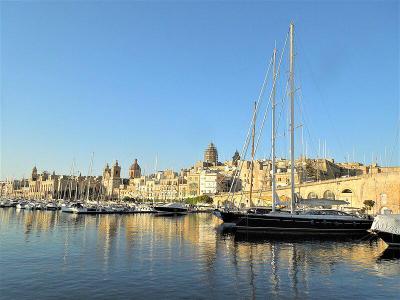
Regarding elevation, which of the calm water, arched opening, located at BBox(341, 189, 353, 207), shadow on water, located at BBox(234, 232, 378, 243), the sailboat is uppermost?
arched opening, located at BBox(341, 189, 353, 207)

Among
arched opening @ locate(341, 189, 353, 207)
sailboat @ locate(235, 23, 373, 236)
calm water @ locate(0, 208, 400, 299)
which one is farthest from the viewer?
arched opening @ locate(341, 189, 353, 207)

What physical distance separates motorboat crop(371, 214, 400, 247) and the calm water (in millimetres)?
1078

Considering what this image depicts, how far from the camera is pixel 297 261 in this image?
2559cm

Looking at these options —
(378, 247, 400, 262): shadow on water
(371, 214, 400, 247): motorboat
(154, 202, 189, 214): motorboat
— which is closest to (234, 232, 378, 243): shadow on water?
(371, 214, 400, 247): motorboat

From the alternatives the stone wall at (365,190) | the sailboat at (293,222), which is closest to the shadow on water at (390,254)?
the sailboat at (293,222)

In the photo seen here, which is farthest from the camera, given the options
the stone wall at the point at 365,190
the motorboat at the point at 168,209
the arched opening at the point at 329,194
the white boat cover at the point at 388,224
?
the motorboat at the point at 168,209

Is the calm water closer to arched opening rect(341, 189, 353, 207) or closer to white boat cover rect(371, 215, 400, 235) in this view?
white boat cover rect(371, 215, 400, 235)

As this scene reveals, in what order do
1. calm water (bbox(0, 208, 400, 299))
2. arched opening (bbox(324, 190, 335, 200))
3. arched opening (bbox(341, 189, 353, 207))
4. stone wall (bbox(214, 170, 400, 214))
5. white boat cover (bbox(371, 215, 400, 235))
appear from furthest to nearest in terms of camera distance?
arched opening (bbox(324, 190, 335, 200))
arched opening (bbox(341, 189, 353, 207))
stone wall (bbox(214, 170, 400, 214))
white boat cover (bbox(371, 215, 400, 235))
calm water (bbox(0, 208, 400, 299))

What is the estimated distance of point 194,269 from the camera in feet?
73.1

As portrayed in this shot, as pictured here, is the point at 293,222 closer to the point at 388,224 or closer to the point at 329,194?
the point at 388,224

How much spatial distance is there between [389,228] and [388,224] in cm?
33

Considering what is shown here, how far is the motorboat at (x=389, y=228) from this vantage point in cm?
3109

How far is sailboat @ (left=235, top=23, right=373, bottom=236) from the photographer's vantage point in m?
39.2

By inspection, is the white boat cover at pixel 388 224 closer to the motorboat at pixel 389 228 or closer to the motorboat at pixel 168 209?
the motorboat at pixel 389 228
